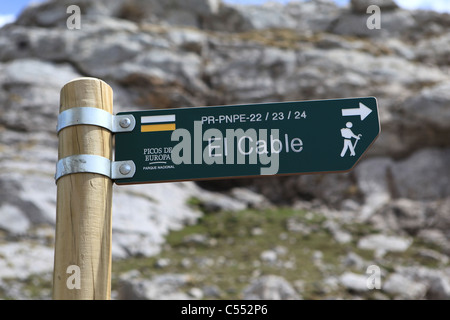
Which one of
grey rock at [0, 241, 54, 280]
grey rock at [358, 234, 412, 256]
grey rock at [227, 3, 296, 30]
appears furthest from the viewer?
grey rock at [227, 3, 296, 30]

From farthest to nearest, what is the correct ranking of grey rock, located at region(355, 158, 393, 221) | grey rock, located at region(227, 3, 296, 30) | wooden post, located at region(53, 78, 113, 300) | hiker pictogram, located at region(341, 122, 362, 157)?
1. grey rock, located at region(227, 3, 296, 30)
2. grey rock, located at region(355, 158, 393, 221)
3. hiker pictogram, located at region(341, 122, 362, 157)
4. wooden post, located at region(53, 78, 113, 300)

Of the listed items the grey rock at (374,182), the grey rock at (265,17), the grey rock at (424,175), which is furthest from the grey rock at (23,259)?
the grey rock at (265,17)

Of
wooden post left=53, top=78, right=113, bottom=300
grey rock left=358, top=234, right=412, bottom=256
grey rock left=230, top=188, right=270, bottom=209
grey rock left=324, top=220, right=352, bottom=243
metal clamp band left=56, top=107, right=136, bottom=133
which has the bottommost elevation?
wooden post left=53, top=78, right=113, bottom=300

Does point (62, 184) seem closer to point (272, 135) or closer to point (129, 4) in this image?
point (272, 135)

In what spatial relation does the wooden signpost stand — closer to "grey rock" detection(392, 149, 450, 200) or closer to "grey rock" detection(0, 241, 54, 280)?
"grey rock" detection(0, 241, 54, 280)

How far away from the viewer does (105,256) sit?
211cm

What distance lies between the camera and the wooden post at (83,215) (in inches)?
79.5

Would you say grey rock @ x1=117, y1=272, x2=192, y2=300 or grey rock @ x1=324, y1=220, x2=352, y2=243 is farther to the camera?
grey rock @ x1=324, y1=220, x2=352, y2=243

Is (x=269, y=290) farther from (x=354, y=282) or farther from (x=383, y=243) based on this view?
(x=383, y=243)

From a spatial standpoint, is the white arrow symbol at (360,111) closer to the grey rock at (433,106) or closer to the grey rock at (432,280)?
the grey rock at (432,280)

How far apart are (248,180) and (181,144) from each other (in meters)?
14.6

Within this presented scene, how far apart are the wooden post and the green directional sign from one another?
0.57ft

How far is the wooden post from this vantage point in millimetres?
2020

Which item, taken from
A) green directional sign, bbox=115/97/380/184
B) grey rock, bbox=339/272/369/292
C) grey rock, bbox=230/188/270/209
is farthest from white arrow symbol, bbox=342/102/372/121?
grey rock, bbox=230/188/270/209
